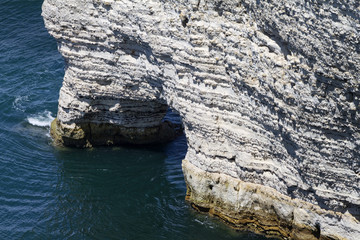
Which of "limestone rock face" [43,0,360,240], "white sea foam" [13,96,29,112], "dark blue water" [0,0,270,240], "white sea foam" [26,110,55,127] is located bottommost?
"dark blue water" [0,0,270,240]

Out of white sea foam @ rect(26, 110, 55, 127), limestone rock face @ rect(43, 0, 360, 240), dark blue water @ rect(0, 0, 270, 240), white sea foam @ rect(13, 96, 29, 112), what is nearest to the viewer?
limestone rock face @ rect(43, 0, 360, 240)

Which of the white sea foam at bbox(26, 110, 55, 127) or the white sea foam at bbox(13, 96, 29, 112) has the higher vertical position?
the white sea foam at bbox(13, 96, 29, 112)

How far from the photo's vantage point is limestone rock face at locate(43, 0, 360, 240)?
20156 mm

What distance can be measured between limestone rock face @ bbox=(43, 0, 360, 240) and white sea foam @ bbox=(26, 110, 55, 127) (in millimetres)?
3818

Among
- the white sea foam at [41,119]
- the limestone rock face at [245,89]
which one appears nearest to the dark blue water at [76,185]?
the white sea foam at [41,119]

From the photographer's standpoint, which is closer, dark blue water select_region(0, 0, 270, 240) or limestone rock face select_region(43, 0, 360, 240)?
limestone rock face select_region(43, 0, 360, 240)

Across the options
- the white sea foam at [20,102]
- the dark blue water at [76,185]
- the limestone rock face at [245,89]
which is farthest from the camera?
the white sea foam at [20,102]

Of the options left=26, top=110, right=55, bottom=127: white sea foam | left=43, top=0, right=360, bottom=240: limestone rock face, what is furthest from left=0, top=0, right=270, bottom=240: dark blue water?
left=43, top=0, right=360, bottom=240: limestone rock face

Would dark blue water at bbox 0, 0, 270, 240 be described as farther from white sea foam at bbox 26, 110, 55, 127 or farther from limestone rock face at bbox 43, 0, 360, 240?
limestone rock face at bbox 43, 0, 360, 240

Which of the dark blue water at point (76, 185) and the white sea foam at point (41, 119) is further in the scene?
the white sea foam at point (41, 119)

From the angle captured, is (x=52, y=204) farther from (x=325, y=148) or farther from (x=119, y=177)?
(x=325, y=148)

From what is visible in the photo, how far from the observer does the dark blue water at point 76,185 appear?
26656 mm

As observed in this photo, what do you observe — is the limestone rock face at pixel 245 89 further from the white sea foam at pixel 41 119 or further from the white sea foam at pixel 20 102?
the white sea foam at pixel 20 102

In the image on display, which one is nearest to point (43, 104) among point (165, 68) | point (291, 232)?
point (165, 68)
